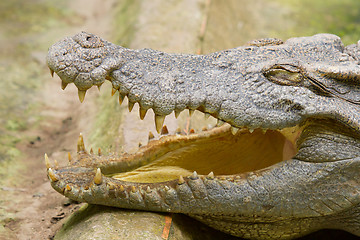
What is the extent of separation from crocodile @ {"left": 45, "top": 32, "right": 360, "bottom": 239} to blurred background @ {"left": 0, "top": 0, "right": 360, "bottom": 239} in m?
0.85

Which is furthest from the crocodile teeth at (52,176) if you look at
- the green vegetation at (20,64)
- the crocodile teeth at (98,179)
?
the green vegetation at (20,64)

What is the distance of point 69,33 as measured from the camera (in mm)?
7121

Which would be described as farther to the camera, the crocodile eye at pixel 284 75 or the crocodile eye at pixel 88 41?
the crocodile eye at pixel 284 75

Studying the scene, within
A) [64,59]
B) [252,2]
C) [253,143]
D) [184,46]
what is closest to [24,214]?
[64,59]

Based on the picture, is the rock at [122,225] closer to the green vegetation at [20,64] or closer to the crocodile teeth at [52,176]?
the crocodile teeth at [52,176]

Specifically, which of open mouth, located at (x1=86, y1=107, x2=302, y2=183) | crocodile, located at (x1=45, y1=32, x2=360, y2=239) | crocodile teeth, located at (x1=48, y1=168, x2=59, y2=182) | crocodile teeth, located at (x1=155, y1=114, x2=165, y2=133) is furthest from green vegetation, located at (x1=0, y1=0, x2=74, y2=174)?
crocodile teeth, located at (x1=155, y1=114, x2=165, y2=133)

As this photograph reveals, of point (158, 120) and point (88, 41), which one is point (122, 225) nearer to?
point (158, 120)

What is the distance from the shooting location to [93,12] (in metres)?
8.13

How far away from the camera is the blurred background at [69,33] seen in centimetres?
393

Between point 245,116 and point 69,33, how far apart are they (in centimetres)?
497

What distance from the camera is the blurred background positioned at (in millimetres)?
3934

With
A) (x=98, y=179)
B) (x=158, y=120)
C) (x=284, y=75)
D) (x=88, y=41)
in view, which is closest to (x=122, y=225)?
(x=98, y=179)

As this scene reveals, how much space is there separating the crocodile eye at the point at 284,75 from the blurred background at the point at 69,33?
1.48m

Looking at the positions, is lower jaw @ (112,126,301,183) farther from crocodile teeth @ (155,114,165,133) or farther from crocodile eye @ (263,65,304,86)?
crocodile teeth @ (155,114,165,133)
